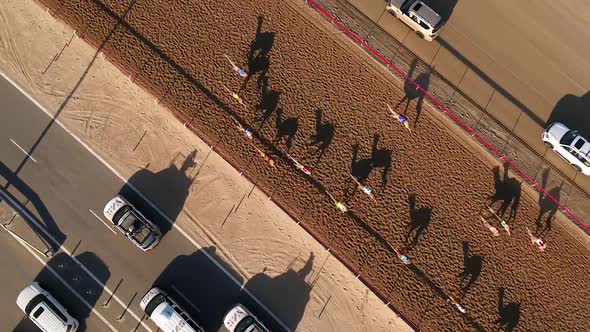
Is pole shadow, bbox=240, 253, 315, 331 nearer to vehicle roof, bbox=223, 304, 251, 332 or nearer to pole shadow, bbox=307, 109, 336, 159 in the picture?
vehicle roof, bbox=223, 304, 251, 332

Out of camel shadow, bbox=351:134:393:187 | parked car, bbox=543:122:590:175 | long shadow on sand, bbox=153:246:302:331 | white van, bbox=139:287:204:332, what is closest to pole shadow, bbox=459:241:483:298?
camel shadow, bbox=351:134:393:187

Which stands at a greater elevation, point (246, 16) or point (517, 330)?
point (246, 16)

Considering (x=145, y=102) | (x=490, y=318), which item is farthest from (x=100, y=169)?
(x=490, y=318)

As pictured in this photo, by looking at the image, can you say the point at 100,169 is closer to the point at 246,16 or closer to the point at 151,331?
the point at 151,331

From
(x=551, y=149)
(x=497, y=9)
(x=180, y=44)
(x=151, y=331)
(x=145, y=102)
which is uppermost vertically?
(x=497, y=9)

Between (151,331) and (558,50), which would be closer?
(151,331)

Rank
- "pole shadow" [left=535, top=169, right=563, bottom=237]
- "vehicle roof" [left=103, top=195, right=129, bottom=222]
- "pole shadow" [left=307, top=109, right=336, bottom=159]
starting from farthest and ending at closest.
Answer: "pole shadow" [left=307, top=109, right=336, bottom=159] < "pole shadow" [left=535, top=169, right=563, bottom=237] < "vehicle roof" [left=103, top=195, right=129, bottom=222]

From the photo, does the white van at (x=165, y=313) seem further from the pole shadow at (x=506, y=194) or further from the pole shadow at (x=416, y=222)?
the pole shadow at (x=506, y=194)

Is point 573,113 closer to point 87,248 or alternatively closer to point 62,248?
point 87,248

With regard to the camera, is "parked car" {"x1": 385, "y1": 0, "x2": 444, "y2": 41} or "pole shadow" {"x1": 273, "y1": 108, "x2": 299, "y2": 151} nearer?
"parked car" {"x1": 385, "y1": 0, "x2": 444, "y2": 41}
